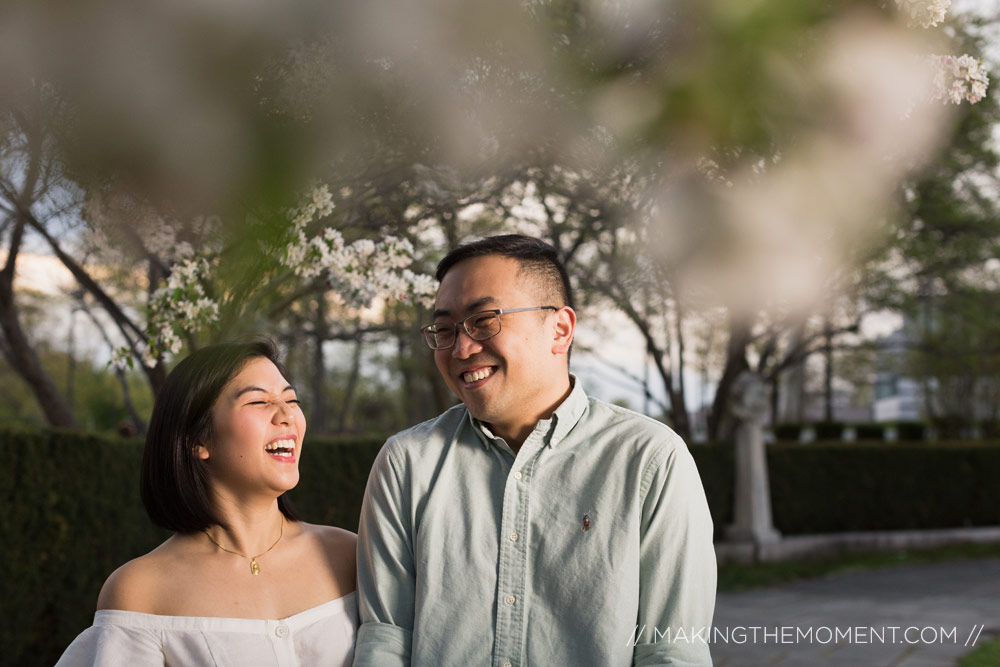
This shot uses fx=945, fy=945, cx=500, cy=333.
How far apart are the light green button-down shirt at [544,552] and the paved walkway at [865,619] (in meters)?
3.41

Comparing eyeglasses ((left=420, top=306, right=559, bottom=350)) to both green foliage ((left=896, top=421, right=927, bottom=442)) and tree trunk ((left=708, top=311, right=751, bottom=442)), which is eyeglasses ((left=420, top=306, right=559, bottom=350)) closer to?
tree trunk ((left=708, top=311, right=751, bottom=442))

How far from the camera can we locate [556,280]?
2.14 m

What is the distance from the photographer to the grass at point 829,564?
9.95 m

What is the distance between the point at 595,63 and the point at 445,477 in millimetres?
918

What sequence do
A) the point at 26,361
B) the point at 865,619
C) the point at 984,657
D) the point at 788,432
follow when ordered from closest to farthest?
the point at 984,657 < the point at 26,361 < the point at 865,619 < the point at 788,432

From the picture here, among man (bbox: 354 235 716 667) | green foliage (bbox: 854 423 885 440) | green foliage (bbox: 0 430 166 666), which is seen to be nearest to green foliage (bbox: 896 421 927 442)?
green foliage (bbox: 854 423 885 440)

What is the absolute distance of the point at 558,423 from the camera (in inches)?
80.9

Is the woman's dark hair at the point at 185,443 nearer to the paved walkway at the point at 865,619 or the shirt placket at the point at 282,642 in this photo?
the shirt placket at the point at 282,642

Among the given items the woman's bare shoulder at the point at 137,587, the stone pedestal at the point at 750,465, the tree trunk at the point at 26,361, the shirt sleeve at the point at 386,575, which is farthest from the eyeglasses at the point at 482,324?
the stone pedestal at the point at 750,465

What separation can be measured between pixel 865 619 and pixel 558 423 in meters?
6.66

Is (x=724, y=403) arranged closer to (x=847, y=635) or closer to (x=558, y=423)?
(x=847, y=635)

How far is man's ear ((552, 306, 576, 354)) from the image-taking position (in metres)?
2.13

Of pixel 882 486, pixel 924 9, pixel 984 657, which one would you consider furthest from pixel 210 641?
pixel 882 486

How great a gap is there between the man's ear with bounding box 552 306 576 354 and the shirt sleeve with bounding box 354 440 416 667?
1.47ft
